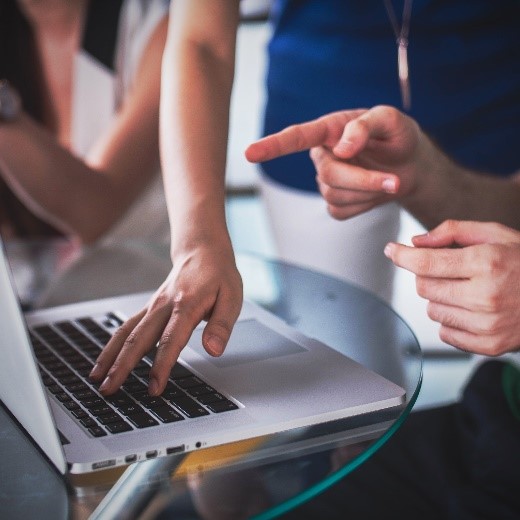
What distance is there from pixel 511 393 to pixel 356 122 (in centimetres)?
43

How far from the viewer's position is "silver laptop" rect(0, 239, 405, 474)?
26.0 inches

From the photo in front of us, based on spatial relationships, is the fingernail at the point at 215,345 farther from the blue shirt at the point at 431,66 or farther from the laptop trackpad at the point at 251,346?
the blue shirt at the point at 431,66

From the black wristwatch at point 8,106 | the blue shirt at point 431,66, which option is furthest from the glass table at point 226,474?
the black wristwatch at point 8,106

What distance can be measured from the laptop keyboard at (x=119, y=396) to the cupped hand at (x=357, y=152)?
263 millimetres

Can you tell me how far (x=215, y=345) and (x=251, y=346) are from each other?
88mm

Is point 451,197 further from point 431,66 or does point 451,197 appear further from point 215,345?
point 215,345

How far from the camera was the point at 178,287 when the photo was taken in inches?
34.8

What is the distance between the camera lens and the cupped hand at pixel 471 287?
2.72 ft

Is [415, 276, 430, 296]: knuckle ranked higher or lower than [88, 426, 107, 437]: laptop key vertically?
higher

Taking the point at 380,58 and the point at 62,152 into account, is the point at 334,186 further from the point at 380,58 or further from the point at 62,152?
the point at 62,152

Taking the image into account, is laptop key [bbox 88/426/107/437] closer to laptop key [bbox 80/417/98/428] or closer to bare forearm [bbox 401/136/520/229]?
laptop key [bbox 80/417/98/428]

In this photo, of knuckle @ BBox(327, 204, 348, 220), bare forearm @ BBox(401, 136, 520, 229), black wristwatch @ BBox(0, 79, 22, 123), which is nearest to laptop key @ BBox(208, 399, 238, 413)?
knuckle @ BBox(327, 204, 348, 220)

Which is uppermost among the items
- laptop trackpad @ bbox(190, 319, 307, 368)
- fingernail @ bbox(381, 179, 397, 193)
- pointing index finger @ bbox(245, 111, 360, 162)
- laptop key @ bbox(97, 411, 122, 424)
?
pointing index finger @ bbox(245, 111, 360, 162)

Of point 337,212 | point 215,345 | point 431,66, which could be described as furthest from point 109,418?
point 431,66
